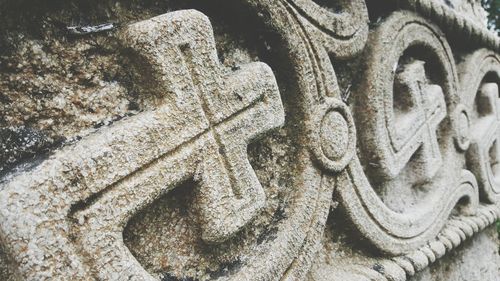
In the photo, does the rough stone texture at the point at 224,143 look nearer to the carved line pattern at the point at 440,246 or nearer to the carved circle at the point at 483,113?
the carved line pattern at the point at 440,246

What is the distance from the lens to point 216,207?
1.87ft

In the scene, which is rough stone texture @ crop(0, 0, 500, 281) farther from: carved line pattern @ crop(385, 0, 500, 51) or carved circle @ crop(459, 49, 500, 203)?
carved circle @ crop(459, 49, 500, 203)

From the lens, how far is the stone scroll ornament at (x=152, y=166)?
44cm

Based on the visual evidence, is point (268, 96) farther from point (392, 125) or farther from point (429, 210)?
point (429, 210)

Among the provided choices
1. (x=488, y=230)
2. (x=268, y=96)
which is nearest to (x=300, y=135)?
(x=268, y=96)

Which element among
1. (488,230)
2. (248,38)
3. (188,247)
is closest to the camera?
(188,247)

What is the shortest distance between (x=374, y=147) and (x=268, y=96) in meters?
0.32

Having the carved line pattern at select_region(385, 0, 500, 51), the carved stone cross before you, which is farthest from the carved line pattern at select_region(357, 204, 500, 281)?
the carved line pattern at select_region(385, 0, 500, 51)

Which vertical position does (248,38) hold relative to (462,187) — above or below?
above

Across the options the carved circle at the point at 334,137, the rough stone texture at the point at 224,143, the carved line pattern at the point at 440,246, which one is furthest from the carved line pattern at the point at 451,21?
the carved line pattern at the point at 440,246

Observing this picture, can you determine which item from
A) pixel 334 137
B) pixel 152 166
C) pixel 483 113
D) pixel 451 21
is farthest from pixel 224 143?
pixel 483 113

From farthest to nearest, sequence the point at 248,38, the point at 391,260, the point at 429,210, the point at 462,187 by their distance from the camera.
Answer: the point at 462,187, the point at 429,210, the point at 391,260, the point at 248,38

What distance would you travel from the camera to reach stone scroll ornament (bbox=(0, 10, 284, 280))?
0.44 metres

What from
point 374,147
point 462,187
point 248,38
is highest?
point 248,38
